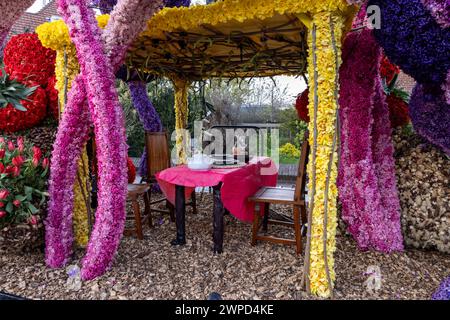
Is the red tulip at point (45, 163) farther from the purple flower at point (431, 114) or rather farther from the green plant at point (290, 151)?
the green plant at point (290, 151)

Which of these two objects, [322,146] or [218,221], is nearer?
[322,146]

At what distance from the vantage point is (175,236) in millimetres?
3920

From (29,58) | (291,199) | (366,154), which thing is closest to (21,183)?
(29,58)

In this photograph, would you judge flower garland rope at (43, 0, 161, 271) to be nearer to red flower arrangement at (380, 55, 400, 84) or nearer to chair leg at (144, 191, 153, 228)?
chair leg at (144, 191, 153, 228)

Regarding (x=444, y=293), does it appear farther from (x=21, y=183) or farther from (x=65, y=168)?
(x=21, y=183)

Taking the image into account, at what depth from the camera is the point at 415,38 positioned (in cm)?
221

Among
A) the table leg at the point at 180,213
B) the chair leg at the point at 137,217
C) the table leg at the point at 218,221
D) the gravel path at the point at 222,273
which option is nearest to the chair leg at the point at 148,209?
the chair leg at the point at 137,217

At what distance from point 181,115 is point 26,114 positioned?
2.97m

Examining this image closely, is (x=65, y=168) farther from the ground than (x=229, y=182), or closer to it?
farther from the ground

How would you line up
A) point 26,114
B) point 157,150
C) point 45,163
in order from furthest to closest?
point 157,150, point 26,114, point 45,163

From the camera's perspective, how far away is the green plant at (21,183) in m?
2.82

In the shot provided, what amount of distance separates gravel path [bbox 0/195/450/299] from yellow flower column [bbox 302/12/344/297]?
233 millimetres
